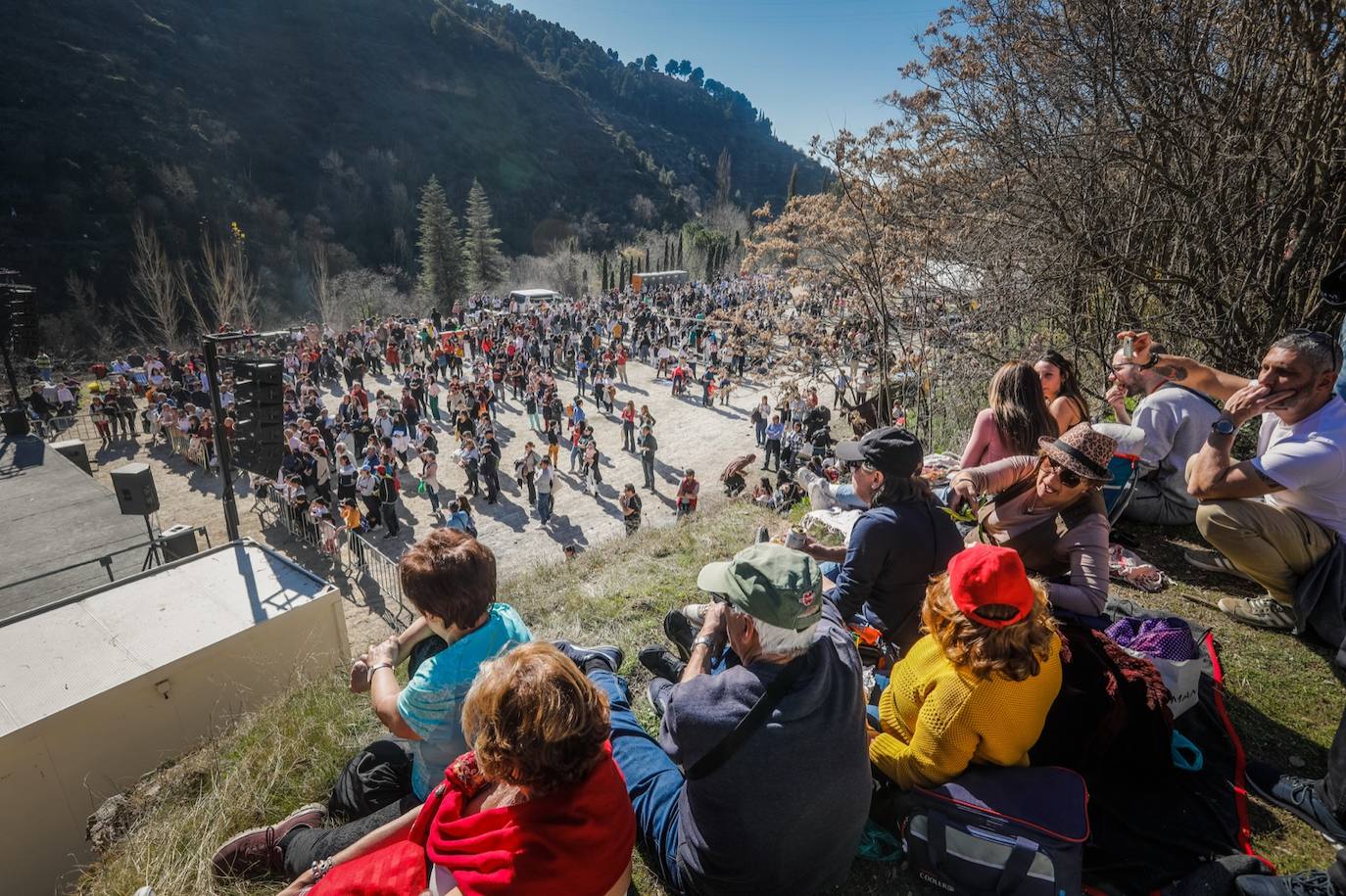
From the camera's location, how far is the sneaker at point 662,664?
134 inches

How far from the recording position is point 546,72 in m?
100

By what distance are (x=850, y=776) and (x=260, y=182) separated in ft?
225

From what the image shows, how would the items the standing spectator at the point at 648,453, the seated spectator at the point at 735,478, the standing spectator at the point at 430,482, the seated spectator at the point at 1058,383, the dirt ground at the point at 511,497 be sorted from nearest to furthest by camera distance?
the seated spectator at the point at 1058,383 < the dirt ground at the point at 511,497 < the seated spectator at the point at 735,478 < the standing spectator at the point at 430,482 < the standing spectator at the point at 648,453

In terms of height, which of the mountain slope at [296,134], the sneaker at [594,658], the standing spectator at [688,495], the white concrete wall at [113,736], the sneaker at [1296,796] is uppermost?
the mountain slope at [296,134]

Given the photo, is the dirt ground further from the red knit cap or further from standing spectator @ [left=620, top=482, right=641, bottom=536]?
the red knit cap

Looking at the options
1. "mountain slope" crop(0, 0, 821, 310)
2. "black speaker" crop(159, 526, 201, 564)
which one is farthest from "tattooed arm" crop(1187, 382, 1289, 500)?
"mountain slope" crop(0, 0, 821, 310)

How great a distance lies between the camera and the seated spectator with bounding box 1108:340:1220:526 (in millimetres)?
4391

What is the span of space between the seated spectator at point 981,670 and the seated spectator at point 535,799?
1180 millimetres

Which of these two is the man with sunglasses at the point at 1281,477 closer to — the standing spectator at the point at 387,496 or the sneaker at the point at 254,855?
the sneaker at the point at 254,855

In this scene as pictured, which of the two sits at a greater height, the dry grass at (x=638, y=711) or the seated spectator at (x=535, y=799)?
the seated spectator at (x=535, y=799)

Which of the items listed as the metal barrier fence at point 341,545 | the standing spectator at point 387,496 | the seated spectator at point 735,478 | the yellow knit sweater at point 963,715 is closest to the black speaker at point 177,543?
the metal barrier fence at point 341,545

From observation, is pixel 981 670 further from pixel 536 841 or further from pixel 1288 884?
pixel 536 841

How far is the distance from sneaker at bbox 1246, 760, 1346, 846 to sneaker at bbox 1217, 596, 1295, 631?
4.57ft

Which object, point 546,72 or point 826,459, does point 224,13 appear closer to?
point 546,72
